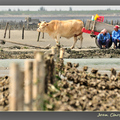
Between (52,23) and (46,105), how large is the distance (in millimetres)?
13933

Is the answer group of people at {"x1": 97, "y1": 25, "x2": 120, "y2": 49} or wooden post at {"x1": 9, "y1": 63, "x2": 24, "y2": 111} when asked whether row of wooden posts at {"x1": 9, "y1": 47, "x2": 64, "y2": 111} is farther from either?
group of people at {"x1": 97, "y1": 25, "x2": 120, "y2": 49}

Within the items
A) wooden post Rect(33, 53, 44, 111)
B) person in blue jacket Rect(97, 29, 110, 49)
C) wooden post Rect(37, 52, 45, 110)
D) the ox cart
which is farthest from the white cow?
wooden post Rect(33, 53, 44, 111)

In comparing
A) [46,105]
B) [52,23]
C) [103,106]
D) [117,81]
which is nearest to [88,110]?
[103,106]

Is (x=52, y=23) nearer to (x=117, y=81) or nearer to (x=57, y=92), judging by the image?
(x=117, y=81)

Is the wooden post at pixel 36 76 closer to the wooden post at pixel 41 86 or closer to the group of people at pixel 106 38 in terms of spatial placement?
the wooden post at pixel 41 86

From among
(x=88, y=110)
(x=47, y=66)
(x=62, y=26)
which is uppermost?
(x=62, y=26)

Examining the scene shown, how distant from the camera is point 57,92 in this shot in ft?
25.8

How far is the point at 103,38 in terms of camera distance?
65.9 feet

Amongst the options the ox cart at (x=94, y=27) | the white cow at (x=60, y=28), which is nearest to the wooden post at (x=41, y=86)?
the white cow at (x=60, y=28)

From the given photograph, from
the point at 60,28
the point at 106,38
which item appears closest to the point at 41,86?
the point at 106,38

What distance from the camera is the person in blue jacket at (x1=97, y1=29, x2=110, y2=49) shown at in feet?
64.9

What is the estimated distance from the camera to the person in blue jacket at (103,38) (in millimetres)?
19781

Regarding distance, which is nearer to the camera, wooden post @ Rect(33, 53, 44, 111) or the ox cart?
wooden post @ Rect(33, 53, 44, 111)

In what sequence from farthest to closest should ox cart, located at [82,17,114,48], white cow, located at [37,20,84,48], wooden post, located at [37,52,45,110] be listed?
ox cart, located at [82,17,114,48], white cow, located at [37,20,84,48], wooden post, located at [37,52,45,110]
